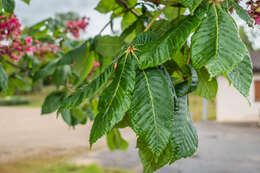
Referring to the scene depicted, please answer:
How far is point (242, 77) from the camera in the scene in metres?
0.50

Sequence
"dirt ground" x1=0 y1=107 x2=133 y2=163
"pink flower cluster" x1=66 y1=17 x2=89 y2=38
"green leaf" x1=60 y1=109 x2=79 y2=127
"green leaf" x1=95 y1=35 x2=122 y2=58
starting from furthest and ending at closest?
1. "dirt ground" x1=0 y1=107 x2=133 y2=163
2. "pink flower cluster" x1=66 y1=17 x2=89 y2=38
3. "green leaf" x1=60 y1=109 x2=79 y2=127
4. "green leaf" x1=95 y1=35 x2=122 y2=58

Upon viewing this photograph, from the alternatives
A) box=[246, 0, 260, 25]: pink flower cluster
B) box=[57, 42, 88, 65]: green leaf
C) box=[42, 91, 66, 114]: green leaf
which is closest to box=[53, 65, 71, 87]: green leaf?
box=[42, 91, 66, 114]: green leaf

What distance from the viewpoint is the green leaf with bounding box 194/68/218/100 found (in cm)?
67

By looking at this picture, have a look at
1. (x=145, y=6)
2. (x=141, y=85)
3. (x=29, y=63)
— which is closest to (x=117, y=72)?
(x=141, y=85)

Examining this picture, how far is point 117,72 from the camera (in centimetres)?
51

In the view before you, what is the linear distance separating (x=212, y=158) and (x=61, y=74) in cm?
496

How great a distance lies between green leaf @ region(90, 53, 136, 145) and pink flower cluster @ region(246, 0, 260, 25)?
293 millimetres

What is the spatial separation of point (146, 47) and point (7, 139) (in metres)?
9.25

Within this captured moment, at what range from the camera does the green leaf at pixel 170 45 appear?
1.60 ft

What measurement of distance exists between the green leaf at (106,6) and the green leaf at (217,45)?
656mm

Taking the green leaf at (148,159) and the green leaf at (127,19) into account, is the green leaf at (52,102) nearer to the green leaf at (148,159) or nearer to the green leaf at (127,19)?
the green leaf at (127,19)

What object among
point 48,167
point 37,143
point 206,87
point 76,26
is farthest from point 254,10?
point 37,143

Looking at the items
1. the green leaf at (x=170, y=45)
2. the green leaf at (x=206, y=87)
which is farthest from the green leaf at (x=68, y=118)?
the green leaf at (x=170, y=45)

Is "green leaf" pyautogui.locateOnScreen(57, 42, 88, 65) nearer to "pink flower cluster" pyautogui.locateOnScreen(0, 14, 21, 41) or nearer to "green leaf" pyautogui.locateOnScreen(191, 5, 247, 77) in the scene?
"pink flower cluster" pyautogui.locateOnScreen(0, 14, 21, 41)
